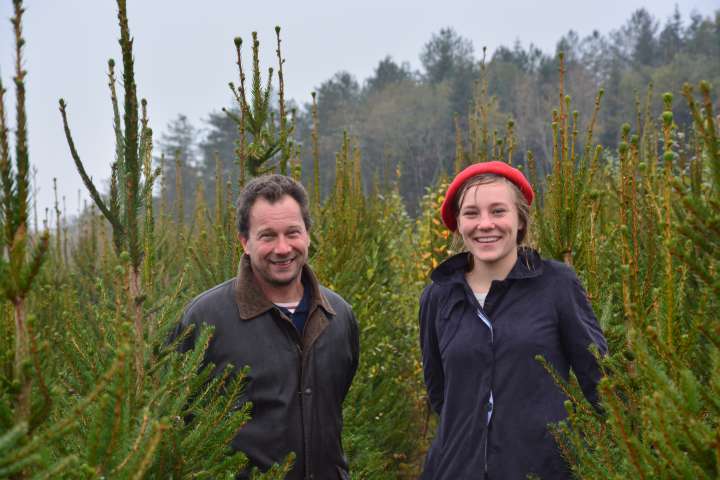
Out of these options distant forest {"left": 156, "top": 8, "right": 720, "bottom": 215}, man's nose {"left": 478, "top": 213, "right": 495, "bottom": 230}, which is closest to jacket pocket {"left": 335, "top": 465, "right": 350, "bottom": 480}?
man's nose {"left": 478, "top": 213, "right": 495, "bottom": 230}

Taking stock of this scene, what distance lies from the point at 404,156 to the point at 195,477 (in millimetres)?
38809

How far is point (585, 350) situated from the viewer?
2.71 m

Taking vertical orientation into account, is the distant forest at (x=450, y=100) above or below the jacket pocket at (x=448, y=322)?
above

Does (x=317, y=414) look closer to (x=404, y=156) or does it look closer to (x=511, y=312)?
(x=511, y=312)

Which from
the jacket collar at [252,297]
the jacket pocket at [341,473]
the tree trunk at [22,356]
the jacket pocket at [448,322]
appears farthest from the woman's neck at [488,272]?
the tree trunk at [22,356]

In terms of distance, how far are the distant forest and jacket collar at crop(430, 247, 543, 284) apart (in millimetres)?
29374

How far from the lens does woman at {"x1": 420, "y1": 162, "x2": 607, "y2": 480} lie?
2.70m

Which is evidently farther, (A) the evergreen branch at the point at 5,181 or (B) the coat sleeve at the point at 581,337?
(B) the coat sleeve at the point at 581,337

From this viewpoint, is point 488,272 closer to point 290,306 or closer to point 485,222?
point 485,222

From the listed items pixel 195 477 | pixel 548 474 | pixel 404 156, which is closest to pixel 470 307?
pixel 548 474

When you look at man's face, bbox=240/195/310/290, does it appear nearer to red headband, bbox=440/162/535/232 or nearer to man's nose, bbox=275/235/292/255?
man's nose, bbox=275/235/292/255

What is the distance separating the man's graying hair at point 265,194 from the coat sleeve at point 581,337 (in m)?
1.17

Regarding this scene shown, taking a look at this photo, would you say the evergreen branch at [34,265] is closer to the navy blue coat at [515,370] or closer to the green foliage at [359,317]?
the green foliage at [359,317]

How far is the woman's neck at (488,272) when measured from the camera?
2955 mm
